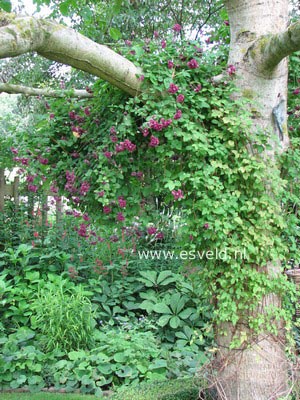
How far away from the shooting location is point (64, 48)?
82.7 inches

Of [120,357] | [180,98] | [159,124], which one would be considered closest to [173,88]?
[180,98]

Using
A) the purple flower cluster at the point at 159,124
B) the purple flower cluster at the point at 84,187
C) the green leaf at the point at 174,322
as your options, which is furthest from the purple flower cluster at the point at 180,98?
the green leaf at the point at 174,322

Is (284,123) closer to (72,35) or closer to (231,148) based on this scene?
(231,148)

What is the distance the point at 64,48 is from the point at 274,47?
1.08 m

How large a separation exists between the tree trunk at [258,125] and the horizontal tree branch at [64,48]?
2.19 ft

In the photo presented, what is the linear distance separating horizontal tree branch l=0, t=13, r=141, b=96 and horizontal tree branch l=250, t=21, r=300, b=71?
0.69 m

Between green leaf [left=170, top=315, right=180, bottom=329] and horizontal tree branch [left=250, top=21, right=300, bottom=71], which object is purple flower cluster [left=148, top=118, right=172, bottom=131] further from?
green leaf [left=170, top=315, right=180, bottom=329]

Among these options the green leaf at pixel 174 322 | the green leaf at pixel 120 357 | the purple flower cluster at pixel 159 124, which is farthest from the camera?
the green leaf at pixel 174 322

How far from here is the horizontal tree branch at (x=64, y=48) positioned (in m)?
1.73

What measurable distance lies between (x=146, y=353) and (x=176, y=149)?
190cm

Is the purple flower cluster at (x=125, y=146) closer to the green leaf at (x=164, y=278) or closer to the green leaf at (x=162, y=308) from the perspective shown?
the green leaf at (x=162, y=308)

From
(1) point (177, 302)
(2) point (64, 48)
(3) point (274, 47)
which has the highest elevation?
(3) point (274, 47)

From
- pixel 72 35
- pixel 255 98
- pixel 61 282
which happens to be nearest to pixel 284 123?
pixel 255 98

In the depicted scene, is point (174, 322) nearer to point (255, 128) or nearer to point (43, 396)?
point (43, 396)
